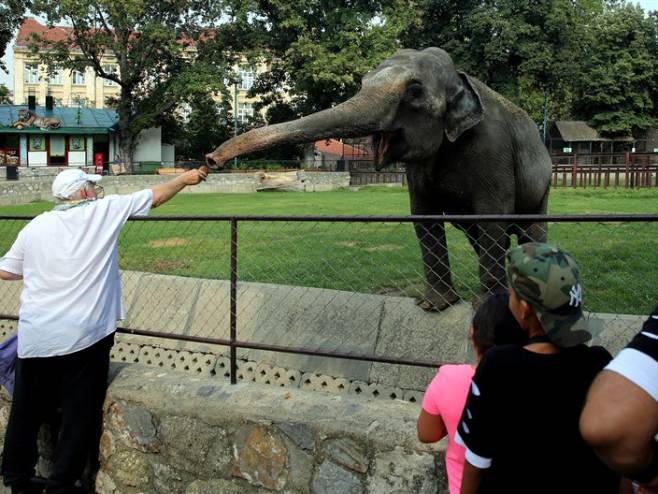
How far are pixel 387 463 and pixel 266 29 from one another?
40211mm

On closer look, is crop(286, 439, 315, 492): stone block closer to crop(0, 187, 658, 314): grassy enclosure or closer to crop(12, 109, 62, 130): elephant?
crop(0, 187, 658, 314): grassy enclosure

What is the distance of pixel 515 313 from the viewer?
208 cm

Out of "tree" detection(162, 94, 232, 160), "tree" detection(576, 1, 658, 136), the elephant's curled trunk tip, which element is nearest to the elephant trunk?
the elephant's curled trunk tip

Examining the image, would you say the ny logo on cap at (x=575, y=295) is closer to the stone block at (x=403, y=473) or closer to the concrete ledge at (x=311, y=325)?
the stone block at (x=403, y=473)

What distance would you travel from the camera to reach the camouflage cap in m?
1.93

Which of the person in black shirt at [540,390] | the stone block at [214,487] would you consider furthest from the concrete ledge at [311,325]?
the person in black shirt at [540,390]

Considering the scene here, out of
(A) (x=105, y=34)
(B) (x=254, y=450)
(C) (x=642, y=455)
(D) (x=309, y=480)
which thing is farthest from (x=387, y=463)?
(A) (x=105, y=34)

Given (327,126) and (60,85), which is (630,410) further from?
(60,85)

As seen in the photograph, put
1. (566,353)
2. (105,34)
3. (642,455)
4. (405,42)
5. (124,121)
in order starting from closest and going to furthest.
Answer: (642,455) < (566,353) < (105,34) < (124,121) < (405,42)

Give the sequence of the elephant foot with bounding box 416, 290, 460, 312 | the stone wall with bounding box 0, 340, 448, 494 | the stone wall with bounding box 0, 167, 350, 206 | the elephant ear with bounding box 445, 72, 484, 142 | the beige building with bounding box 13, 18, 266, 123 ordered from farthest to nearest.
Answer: the beige building with bounding box 13, 18, 266, 123 → the stone wall with bounding box 0, 167, 350, 206 → the elephant foot with bounding box 416, 290, 460, 312 → the elephant ear with bounding box 445, 72, 484, 142 → the stone wall with bounding box 0, 340, 448, 494

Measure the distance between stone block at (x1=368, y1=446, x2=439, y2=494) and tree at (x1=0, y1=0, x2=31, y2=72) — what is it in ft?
113

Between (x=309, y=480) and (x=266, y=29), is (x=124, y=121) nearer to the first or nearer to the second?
(x=266, y=29)

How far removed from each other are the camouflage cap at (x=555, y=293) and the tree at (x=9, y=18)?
3541 centimetres

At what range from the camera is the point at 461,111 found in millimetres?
4551
